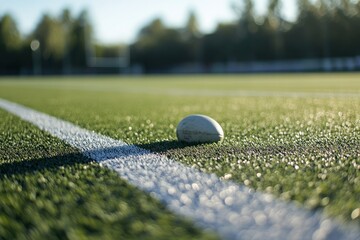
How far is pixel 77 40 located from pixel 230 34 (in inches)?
789

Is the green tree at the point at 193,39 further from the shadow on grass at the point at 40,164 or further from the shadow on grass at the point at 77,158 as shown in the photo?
the shadow on grass at the point at 40,164

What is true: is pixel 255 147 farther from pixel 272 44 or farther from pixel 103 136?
pixel 272 44

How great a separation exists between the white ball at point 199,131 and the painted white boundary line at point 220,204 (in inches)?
18.1

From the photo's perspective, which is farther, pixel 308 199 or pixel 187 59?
pixel 187 59

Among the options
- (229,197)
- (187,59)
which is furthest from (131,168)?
(187,59)

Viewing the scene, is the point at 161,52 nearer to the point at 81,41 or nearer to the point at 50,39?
the point at 81,41

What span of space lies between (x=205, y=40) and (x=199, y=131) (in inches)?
2157

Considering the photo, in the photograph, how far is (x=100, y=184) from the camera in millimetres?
1730

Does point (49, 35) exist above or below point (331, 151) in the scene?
above

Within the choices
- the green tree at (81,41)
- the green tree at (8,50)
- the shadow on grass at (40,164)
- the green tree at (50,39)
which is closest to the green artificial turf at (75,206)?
the shadow on grass at (40,164)

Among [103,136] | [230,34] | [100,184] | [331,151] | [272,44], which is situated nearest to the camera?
[100,184]

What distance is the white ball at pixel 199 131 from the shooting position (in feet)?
8.91

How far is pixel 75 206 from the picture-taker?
1.46 m

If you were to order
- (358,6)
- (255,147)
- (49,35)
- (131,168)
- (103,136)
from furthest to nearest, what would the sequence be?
1. (49,35)
2. (358,6)
3. (103,136)
4. (255,147)
5. (131,168)
